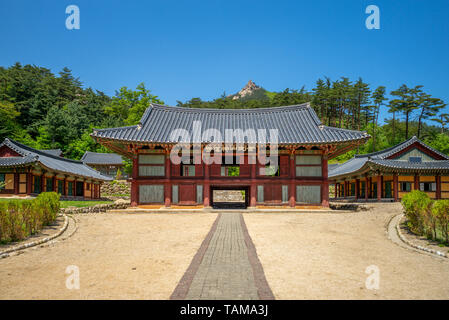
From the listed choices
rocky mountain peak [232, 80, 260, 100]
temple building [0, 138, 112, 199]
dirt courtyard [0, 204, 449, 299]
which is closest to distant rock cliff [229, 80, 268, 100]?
rocky mountain peak [232, 80, 260, 100]

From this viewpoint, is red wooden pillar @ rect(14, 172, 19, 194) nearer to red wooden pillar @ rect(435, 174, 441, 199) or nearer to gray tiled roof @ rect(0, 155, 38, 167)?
gray tiled roof @ rect(0, 155, 38, 167)

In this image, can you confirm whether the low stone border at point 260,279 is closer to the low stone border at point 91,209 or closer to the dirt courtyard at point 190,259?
the dirt courtyard at point 190,259

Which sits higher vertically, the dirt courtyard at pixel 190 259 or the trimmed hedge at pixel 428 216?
the trimmed hedge at pixel 428 216

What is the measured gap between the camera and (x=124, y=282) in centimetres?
644

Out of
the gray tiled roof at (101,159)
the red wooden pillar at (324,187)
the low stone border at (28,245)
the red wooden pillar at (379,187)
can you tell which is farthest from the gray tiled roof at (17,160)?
the red wooden pillar at (379,187)

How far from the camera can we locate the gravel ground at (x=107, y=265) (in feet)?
19.4

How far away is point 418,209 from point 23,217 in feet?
52.5

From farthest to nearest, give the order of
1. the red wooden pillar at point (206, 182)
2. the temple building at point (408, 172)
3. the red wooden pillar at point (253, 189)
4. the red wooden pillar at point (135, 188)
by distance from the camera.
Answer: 1. the temple building at point (408, 172)
2. the red wooden pillar at point (206, 182)
3. the red wooden pillar at point (253, 189)
4. the red wooden pillar at point (135, 188)

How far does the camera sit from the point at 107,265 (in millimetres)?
7809

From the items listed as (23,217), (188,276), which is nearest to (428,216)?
(188,276)

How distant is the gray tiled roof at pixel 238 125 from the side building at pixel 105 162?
29.5m
